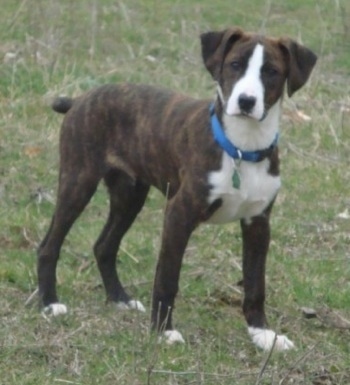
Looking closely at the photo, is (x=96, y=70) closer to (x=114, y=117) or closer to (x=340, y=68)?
(x=340, y=68)

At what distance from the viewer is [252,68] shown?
6.52 metres

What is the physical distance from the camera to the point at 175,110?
7.11m

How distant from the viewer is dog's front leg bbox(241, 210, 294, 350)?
6988 mm

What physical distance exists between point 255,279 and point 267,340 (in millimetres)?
319

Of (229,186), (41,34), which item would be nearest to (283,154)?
(41,34)

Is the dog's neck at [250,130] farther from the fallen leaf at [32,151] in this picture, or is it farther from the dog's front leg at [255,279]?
the fallen leaf at [32,151]

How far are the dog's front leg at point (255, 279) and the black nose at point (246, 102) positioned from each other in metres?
0.74

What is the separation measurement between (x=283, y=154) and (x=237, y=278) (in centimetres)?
263

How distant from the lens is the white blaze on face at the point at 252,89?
6.44 metres

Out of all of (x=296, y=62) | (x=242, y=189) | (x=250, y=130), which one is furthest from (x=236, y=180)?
(x=296, y=62)

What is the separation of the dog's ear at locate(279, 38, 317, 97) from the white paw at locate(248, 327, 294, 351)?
3.90 feet

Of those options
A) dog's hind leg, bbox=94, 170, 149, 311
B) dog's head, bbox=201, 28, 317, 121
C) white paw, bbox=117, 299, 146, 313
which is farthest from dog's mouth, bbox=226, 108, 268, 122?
white paw, bbox=117, 299, 146, 313

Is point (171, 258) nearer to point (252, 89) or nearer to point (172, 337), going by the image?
point (172, 337)

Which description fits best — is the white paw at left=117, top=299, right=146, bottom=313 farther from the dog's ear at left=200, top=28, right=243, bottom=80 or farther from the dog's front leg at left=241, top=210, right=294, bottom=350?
the dog's ear at left=200, top=28, right=243, bottom=80
